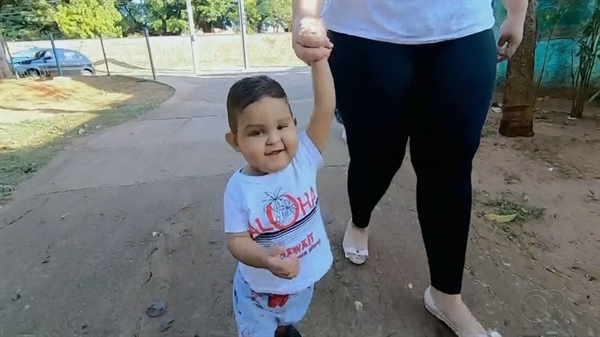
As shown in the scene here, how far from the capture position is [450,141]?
3.95 feet

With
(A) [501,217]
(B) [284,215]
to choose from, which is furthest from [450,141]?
(A) [501,217]

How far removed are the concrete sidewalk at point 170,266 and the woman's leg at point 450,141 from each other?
0.71 ft

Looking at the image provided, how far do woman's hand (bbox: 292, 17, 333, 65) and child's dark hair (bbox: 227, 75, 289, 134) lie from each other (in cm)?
10

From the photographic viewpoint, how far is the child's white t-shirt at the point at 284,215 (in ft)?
3.27

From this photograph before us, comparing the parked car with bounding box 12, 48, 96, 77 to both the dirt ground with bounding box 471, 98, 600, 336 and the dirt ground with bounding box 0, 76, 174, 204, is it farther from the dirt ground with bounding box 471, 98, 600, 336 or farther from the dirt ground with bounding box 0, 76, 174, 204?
the dirt ground with bounding box 471, 98, 600, 336

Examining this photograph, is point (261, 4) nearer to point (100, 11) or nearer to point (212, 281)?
point (100, 11)

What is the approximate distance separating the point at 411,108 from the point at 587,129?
300 cm

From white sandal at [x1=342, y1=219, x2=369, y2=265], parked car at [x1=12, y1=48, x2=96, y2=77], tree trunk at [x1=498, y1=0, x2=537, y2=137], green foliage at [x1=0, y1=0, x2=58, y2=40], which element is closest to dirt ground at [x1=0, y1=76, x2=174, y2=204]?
white sandal at [x1=342, y1=219, x2=369, y2=265]

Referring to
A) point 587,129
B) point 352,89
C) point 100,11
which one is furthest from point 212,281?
point 100,11

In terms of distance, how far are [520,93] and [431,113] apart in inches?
98.4

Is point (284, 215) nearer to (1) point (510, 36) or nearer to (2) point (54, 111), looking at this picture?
(1) point (510, 36)

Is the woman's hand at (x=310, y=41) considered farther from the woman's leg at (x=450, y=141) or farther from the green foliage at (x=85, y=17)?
the green foliage at (x=85, y=17)

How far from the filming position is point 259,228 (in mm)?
1002

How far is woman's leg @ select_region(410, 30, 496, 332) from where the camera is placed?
1165 millimetres
